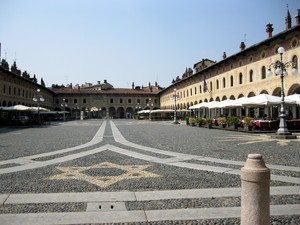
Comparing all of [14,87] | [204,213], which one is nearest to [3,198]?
[204,213]

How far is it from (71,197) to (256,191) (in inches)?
115

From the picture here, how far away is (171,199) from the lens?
430 cm

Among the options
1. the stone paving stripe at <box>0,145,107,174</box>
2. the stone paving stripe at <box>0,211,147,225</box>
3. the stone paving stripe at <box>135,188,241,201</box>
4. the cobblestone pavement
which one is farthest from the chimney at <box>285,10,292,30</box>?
the stone paving stripe at <box>0,211,147,225</box>

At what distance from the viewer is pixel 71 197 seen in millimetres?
4391

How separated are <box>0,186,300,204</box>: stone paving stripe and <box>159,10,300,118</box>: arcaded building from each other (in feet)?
45.8

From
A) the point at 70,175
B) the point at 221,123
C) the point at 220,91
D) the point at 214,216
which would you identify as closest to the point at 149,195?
the point at 214,216

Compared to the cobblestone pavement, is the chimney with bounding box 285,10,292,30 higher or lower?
higher

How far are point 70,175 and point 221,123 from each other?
18.6m

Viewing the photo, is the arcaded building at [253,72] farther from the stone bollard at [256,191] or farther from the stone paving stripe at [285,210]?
the stone bollard at [256,191]

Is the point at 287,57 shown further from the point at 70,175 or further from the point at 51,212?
the point at 51,212

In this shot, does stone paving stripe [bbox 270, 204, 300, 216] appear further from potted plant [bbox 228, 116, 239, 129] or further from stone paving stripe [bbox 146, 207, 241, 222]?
potted plant [bbox 228, 116, 239, 129]

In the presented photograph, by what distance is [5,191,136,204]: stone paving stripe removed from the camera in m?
4.23

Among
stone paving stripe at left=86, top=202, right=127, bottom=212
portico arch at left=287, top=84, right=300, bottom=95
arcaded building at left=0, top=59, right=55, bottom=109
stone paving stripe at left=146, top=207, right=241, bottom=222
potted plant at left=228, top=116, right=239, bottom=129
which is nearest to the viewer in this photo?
stone paving stripe at left=146, top=207, right=241, bottom=222

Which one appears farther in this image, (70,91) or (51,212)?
(70,91)
